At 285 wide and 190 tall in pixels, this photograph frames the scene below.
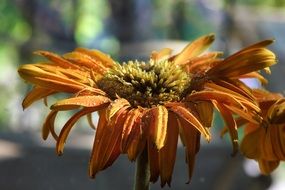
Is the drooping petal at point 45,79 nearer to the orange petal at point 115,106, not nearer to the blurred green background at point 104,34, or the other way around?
the orange petal at point 115,106

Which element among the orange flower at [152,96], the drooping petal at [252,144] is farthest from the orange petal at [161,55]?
the drooping petal at [252,144]

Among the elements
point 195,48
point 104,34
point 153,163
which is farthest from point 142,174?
point 104,34

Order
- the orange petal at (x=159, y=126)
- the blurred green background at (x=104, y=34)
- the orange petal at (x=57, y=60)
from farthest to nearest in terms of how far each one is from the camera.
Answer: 1. the blurred green background at (x=104, y=34)
2. the orange petal at (x=57, y=60)
3. the orange petal at (x=159, y=126)

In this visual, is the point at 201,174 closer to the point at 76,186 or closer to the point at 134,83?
the point at 76,186

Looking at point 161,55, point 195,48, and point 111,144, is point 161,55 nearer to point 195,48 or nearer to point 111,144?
point 195,48

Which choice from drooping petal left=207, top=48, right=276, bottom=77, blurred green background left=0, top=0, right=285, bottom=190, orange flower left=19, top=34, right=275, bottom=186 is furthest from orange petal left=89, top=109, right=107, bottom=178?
blurred green background left=0, top=0, right=285, bottom=190

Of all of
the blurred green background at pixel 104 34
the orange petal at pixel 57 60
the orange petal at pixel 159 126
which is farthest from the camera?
the blurred green background at pixel 104 34

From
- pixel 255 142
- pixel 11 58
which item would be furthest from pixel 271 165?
pixel 11 58
